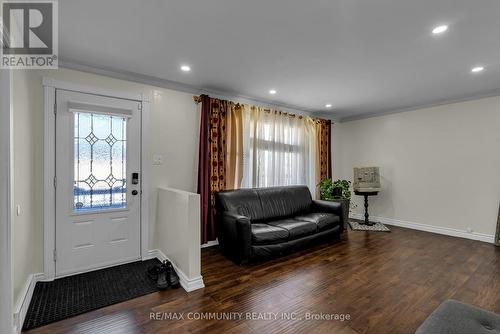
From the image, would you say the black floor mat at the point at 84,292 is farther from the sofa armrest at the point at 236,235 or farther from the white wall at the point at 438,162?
the white wall at the point at 438,162

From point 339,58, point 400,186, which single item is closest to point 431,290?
point 339,58

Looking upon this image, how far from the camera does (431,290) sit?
99.1 inches

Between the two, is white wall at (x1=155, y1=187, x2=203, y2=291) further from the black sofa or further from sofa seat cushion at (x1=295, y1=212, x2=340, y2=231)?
sofa seat cushion at (x1=295, y1=212, x2=340, y2=231)

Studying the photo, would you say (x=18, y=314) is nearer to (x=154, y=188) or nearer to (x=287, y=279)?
(x=154, y=188)

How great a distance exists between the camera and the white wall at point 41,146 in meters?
2.13

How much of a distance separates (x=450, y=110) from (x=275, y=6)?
4.40 meters

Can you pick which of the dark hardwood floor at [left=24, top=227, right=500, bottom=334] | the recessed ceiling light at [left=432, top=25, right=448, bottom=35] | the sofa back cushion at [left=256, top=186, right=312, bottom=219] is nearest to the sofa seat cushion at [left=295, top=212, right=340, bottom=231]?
the sofa back cushion at [left=256, top=186, right=312, bottom=219]

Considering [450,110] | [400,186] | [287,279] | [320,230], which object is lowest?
[287,279]

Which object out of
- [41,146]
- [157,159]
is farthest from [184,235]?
[41,146]

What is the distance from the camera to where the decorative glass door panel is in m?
2.93

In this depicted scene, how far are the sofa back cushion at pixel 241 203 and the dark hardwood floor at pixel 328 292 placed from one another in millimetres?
708

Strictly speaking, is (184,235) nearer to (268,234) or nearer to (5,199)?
(268,234)

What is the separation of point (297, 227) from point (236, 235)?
966mm

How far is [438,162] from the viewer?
15.2 ft
